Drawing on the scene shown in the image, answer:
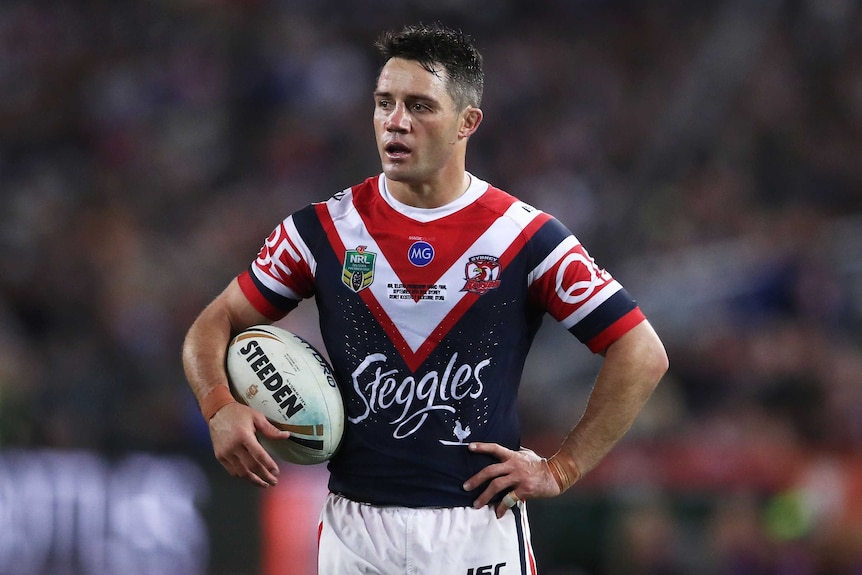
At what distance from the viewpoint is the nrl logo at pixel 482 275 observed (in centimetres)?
425

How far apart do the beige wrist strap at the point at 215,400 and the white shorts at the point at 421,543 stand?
1.73ft

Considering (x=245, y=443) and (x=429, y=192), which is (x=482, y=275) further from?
(x=245, y=443)

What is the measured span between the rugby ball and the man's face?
2.17ft

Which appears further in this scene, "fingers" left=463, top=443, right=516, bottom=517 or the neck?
the neck

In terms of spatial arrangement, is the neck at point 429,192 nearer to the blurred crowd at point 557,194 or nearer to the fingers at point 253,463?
the fingers at point 253,463

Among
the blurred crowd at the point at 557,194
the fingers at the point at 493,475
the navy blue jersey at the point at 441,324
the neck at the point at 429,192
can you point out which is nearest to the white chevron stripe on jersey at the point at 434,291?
the navy blue jersey at the point at 441,324

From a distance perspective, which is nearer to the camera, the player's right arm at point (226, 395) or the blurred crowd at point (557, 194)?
the player's right arm at point (226, 395)

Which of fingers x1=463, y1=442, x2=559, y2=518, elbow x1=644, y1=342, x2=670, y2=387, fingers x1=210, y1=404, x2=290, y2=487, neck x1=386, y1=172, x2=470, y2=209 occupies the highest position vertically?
neck x1=386, y1=172, x2=470, y2=209

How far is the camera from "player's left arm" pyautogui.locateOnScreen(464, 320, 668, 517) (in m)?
4.20

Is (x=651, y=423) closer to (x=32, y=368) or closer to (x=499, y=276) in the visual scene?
(x=32, y=368)

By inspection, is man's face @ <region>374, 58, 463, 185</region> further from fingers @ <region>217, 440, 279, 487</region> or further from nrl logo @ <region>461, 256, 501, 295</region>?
fingers @ <region>217, 440, 279, 487</region>

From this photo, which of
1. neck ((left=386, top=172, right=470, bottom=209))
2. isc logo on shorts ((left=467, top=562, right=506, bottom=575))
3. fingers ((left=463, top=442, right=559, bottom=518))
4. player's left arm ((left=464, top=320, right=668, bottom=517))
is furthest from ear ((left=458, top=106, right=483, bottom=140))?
isc logo on shorts ((left=467, top=562, right=506, bottom=575))

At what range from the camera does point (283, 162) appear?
1372 centimetres

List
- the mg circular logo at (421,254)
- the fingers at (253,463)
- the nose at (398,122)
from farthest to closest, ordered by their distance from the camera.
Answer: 1. the mg circular logo at (421,254)
2. the nose at (398,122)
3. the fingers at (253,463)
